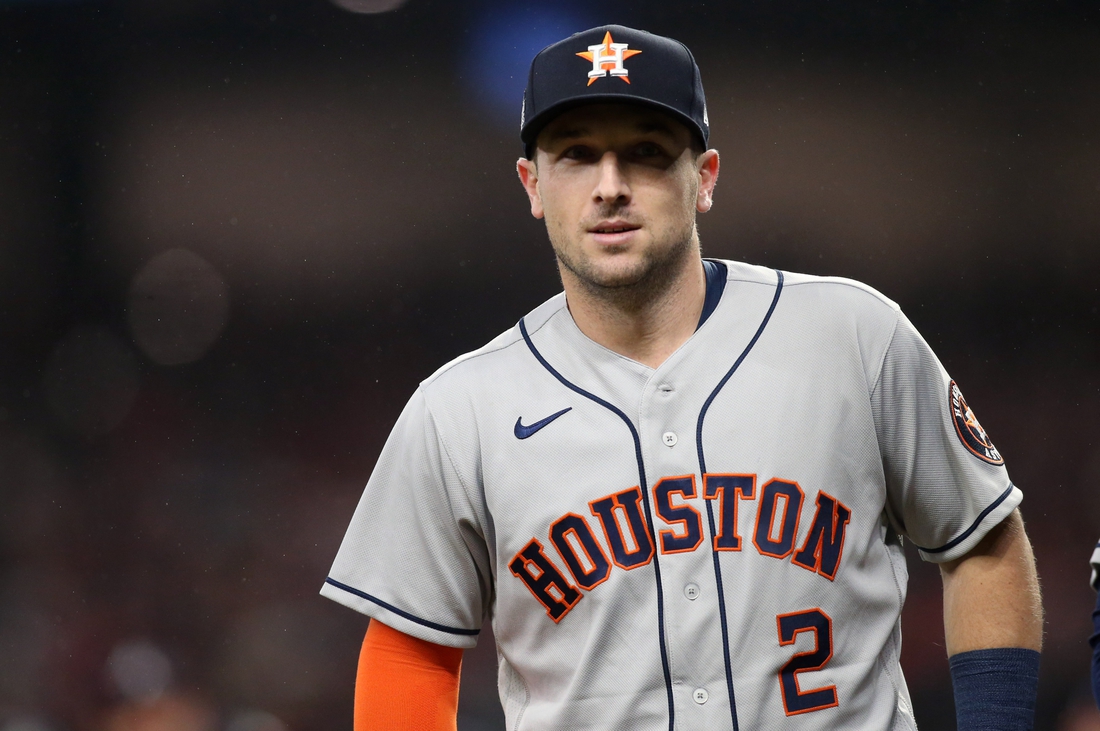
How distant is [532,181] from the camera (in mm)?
1380

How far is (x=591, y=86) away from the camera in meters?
1.25

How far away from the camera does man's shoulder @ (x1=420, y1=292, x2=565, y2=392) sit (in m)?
1.35

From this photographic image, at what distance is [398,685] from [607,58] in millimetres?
802

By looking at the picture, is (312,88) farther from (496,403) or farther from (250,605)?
(496,403)

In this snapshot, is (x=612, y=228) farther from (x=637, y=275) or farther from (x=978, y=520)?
(x=978, y=520)

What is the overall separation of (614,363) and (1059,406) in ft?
7.05

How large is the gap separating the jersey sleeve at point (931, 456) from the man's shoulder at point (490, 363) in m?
0.43

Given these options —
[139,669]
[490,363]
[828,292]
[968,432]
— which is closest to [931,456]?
[968,432]

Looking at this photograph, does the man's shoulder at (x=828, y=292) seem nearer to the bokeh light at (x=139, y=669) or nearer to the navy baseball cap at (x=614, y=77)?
the navy baseball cap at (x=614, y=77)

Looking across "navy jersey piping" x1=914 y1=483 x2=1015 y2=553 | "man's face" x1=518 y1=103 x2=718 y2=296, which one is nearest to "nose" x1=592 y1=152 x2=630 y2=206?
"man's face" x1=518 y1=103 x2=718 y2=296

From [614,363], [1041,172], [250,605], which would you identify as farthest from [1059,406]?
[250,605]

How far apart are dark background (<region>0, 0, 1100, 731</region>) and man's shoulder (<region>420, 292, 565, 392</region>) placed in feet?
4.95

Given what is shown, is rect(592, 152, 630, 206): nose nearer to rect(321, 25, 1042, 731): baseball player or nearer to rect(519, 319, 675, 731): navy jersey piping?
rect(321, 25, 1042, 731): baseball player

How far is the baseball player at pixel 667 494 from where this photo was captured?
3.90ft
